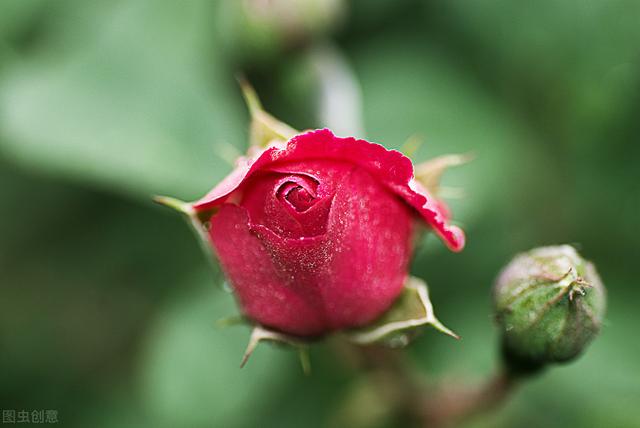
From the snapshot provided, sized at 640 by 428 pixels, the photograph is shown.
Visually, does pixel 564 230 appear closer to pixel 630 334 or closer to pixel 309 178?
pixel 630 334

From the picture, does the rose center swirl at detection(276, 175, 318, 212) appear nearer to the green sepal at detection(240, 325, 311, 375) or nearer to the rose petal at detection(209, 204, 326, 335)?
the rose petal at detection(209, 204, 326, 335)

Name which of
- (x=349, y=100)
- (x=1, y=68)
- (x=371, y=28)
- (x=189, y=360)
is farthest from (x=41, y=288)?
(x=371, y=28)

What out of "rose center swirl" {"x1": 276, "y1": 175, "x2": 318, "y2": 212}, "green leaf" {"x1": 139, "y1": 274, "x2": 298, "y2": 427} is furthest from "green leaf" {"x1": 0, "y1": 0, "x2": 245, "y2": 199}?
"rose center swirl" {"x1": 276, "y1": 175, "x2": 318, "y2": 212}

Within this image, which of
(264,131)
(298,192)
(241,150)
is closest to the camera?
(298,192)

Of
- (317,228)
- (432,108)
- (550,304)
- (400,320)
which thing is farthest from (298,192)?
(432,108)

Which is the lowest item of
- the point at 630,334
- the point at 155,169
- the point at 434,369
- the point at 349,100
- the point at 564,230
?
the point at 434,369

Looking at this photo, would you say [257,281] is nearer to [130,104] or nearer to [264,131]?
[264,131]
